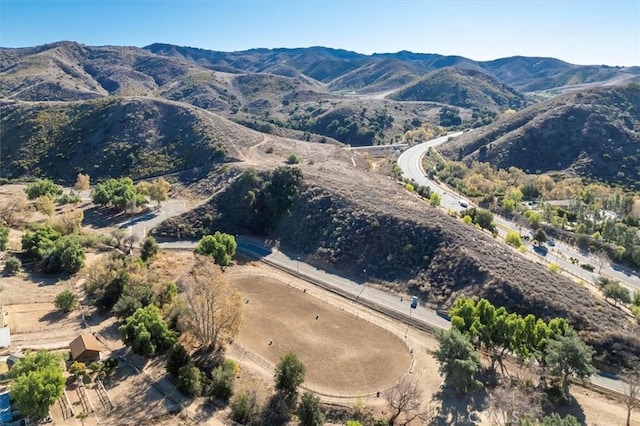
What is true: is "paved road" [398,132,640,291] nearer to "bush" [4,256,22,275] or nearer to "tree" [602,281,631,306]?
"tree" [602,281,631,306]

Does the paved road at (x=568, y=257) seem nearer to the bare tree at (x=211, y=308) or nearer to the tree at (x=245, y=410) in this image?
the tree at (x=245, y=410)

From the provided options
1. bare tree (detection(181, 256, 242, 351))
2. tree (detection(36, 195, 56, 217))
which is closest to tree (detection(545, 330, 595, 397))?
bare tree (detection(181, 256, 242, 351))

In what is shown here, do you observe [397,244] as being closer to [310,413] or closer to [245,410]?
[310,413]

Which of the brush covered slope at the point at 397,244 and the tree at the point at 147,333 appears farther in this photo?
the brush covered slope at the point at 397,244

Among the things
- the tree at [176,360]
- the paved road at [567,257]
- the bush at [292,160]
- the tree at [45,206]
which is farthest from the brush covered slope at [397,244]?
the tree at [176,360]

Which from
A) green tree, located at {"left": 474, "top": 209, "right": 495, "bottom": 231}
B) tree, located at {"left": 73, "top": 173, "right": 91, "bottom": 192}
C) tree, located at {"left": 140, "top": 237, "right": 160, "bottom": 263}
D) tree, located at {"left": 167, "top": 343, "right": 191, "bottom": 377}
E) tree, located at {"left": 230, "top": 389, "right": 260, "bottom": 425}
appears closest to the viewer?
tree, located at {"left": 230, "top": 389, "right": 260, "bottom": 425}

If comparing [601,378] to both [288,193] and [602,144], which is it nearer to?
[288,193]

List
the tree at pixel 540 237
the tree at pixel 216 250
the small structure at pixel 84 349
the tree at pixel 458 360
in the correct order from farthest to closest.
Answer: the tree at pixel 540 237
the tree at pixel 216 250
the small structure at pixel 84 349
the tree at pixel 458 360

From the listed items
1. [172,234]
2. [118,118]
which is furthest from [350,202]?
[118,118]
